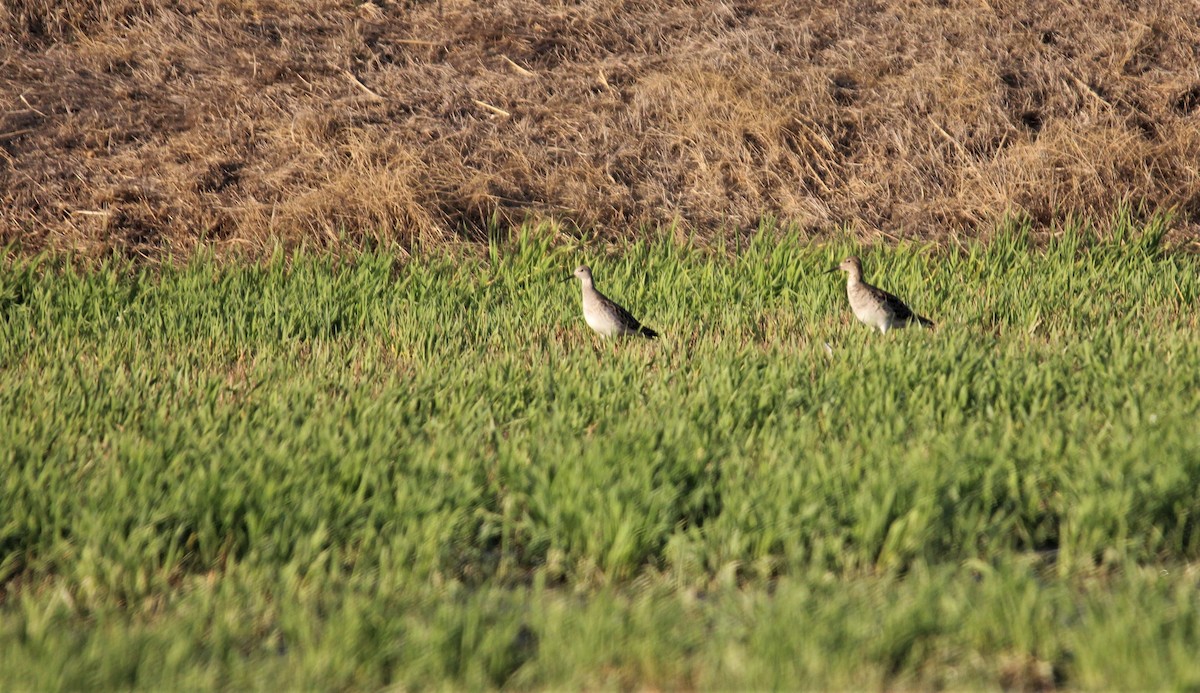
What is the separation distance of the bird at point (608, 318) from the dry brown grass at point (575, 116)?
282 centimetres

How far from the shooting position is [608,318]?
734cm

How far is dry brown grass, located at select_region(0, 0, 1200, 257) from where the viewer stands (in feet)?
34.3

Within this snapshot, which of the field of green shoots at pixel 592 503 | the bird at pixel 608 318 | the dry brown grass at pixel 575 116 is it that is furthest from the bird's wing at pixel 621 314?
the dry brown grass at pixel 575 116

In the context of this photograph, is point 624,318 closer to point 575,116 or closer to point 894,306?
point 894,306

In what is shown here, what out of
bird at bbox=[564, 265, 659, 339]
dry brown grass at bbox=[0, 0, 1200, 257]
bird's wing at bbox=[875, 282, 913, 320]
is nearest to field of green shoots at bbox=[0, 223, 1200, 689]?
bird at bbox=[564, 265, 659, 339]

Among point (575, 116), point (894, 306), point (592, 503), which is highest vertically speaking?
point (592, 503)

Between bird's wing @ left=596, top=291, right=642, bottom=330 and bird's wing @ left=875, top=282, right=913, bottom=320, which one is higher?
bird's wing @ left=875, top=282, right=913, bottom=320

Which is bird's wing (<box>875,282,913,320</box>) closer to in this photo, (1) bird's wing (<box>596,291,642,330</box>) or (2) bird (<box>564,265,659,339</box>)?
(2) bird (<box>564,265,659,339</box>)

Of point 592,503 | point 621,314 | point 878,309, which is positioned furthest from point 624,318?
point 592,503

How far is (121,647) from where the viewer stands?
138 inches

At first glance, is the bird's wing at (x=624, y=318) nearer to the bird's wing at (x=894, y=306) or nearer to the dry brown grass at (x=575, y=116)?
the bird's wing at (x=894, y=306)

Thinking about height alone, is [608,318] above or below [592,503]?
below

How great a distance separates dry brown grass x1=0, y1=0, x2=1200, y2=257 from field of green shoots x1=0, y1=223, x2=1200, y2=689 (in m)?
2.93

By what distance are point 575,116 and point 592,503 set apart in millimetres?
8422
